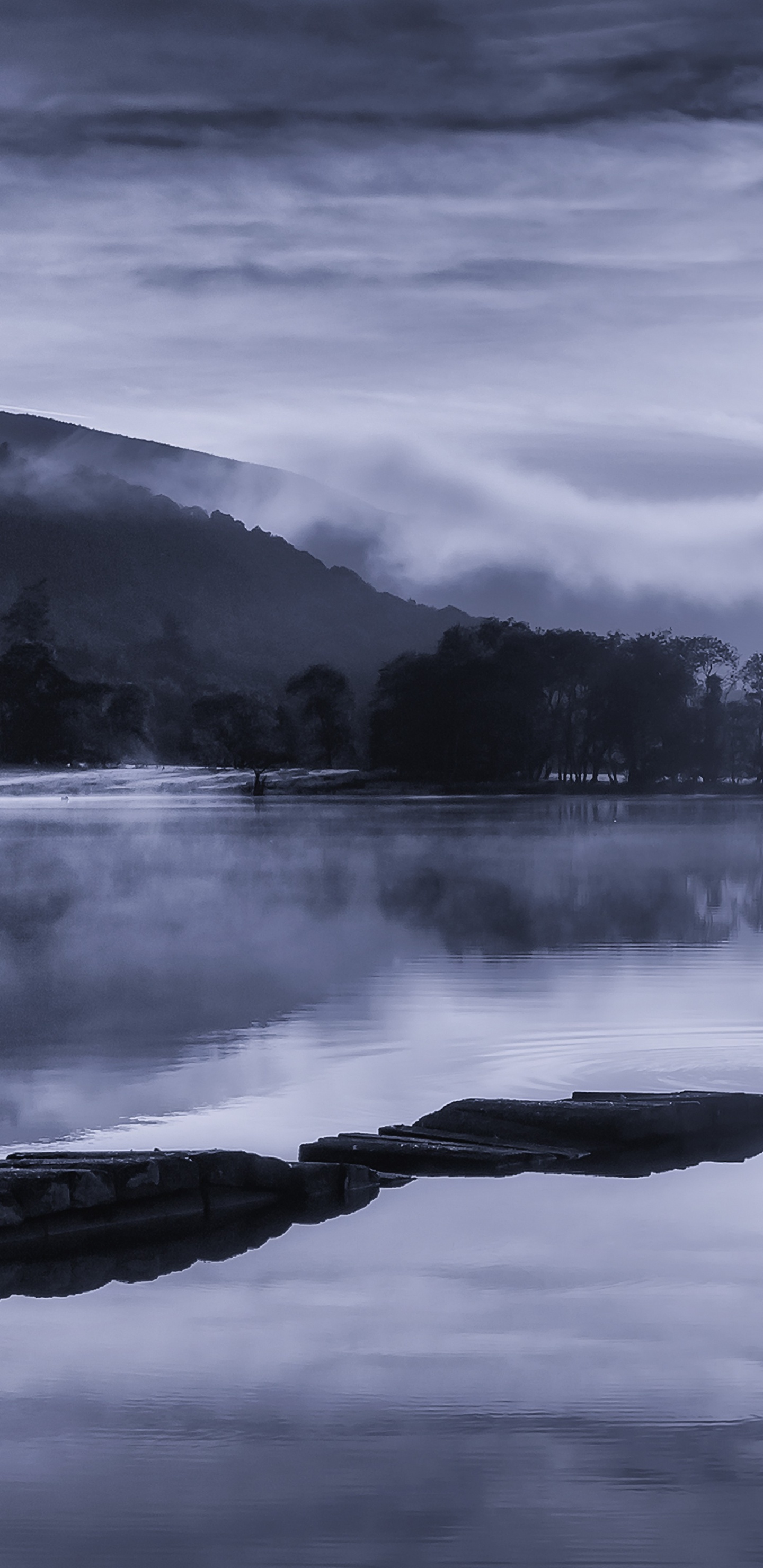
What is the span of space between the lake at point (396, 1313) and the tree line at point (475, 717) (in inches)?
5444

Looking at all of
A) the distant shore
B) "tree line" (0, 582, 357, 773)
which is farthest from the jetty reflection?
"tree line" (0, 582, 357, 773)

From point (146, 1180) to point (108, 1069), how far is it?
535 centimetres

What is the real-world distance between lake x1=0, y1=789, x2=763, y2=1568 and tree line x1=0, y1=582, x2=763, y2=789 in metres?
138

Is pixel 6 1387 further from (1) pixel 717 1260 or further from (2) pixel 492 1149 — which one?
(2) pixel 492 1149

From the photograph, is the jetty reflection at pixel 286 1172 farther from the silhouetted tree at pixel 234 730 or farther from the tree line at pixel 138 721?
the silhouetted tree at pixel 234 730

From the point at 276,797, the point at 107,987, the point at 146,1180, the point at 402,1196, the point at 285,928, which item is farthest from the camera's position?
the point at 276,797

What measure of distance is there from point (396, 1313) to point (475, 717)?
151740 millimetres

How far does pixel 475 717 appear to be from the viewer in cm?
15975

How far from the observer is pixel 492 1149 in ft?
37.2

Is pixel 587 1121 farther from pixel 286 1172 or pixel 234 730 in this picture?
pixel 234 730

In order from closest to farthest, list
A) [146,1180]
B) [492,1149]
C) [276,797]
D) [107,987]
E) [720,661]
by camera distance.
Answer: [146,1180] < [492,1149] < [107,987] < [276,797] < [720,661]

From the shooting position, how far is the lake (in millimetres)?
6141

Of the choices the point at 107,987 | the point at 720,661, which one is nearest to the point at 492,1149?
the point at 107,987

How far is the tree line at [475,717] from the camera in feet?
526
